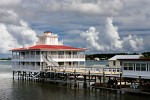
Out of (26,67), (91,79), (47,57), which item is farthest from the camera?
(26,67)

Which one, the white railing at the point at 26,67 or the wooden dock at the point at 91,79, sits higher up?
the white railing at the point at 26,67

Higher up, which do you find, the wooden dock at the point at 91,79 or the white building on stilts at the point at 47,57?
the white building on stilts at the point at 47,57

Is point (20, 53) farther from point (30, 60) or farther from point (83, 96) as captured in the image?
point (83, 96)

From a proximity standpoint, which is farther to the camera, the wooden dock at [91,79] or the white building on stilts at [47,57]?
the white building on stilts at [47,57]

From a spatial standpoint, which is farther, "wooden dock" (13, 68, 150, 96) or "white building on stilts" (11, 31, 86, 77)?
"white building on stilts" (11, 31, 86, 77)

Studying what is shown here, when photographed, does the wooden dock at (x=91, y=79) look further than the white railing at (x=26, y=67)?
No

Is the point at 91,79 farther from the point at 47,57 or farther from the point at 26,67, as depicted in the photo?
the point at 26,67

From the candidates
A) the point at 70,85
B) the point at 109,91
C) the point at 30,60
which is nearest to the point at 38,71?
the point at 30,60

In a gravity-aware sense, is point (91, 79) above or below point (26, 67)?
below

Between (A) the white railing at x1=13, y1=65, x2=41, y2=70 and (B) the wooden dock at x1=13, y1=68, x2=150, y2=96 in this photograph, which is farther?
(A) the white railing at x1=13, y1=65, x2=41, y2=70

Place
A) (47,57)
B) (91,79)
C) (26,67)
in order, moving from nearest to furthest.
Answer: (91,79) → (47,57) → (26,67)

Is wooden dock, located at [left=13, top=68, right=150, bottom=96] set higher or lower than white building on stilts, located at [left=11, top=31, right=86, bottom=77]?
lower

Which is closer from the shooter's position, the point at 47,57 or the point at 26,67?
the point at 47,57

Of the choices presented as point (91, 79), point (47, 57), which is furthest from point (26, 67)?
point (91, 79)
